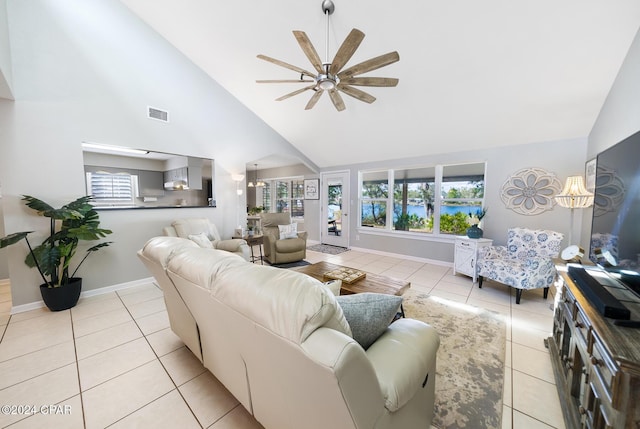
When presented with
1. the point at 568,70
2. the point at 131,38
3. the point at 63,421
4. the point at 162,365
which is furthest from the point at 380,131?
the point at 63,421

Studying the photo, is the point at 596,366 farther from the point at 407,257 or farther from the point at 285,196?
the point at 285,196

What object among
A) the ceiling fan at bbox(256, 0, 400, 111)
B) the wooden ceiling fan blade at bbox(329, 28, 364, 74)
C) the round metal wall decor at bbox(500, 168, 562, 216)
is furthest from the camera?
the round metal wall decor at bbox(500, 168, 562, 216)

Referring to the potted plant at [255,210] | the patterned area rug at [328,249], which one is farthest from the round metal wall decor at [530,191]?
the potted plant at [255,210]

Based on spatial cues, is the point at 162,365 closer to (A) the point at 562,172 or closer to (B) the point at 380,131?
(B) the point at 380,131

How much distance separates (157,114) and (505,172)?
5.60 m

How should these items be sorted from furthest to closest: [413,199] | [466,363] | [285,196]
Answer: [285,196]
[413,199]
[466,363]

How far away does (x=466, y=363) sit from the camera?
183 cm

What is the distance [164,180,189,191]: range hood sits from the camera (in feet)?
12.9

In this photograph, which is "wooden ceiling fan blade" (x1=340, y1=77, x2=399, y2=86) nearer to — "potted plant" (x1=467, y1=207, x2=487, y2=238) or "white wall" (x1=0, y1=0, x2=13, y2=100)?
"potted plant" (x1=467, y1=207, x2=487, y2=238)

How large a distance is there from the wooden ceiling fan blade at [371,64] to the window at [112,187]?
349cm

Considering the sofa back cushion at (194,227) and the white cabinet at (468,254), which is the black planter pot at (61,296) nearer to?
the sofa back cushion at (194,227)

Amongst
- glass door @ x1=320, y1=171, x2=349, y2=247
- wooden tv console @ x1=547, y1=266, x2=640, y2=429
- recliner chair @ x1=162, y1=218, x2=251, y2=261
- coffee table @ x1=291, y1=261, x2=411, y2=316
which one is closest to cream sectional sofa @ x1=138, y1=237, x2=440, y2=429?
wooden tv console @ x1=547, y1=266, x2=640, y2=429

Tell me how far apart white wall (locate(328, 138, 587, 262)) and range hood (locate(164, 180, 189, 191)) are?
4.06 metres

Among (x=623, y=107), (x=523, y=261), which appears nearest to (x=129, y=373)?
(x=523, y=261)
